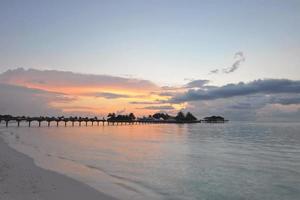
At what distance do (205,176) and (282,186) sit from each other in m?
4.66

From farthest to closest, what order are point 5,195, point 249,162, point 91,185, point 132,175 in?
point 249,162 → point 132,175 → point 91,185 → point 5,195

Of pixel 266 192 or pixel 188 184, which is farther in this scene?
pixel 188 184

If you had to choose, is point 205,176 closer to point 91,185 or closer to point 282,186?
point 282,186

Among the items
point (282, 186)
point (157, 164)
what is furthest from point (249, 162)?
point (282, 186)

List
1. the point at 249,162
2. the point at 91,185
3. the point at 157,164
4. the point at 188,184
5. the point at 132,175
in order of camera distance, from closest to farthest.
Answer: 1. the point at 91,185
2. the point at 188,184
3. the point at 132,175
4. the point at 157,164
5. the point at 249,162

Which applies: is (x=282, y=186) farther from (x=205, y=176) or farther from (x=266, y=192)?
(x=205, y=176)

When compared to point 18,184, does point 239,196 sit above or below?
below

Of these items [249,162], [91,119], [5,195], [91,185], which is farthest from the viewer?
[91,119]

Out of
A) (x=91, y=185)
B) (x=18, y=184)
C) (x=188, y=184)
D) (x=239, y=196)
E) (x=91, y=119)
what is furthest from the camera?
(x=91, y=119)

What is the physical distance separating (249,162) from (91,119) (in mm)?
140352

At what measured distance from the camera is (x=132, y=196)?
14.9 m

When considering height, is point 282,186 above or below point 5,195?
below

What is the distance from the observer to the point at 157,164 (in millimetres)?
26312

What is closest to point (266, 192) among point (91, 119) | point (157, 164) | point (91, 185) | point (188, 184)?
point (188, 184)
